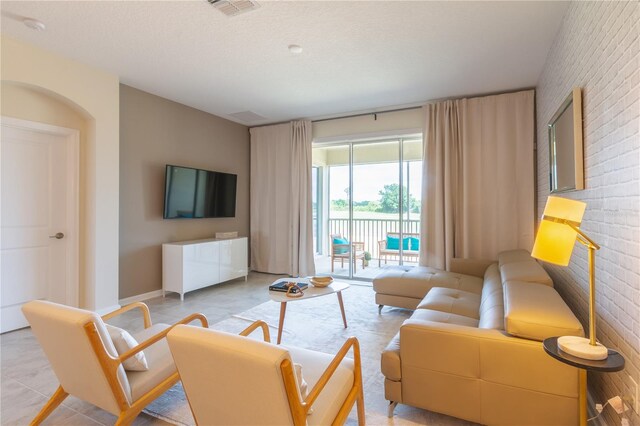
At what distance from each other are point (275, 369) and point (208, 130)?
15.7ft

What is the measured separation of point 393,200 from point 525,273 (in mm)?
2907

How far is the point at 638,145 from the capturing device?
1339 millimetres

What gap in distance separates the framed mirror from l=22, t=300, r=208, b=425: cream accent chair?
2.70 m

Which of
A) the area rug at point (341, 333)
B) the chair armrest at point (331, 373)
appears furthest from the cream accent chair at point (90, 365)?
the chair armrest at point (331, 373)

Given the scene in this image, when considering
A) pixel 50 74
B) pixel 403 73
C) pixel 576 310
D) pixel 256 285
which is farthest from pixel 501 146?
pixel 50 74

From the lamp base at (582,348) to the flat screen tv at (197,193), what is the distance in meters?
4.36

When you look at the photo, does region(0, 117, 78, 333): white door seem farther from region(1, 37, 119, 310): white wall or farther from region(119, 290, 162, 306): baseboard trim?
region(119, 290, 162, 306): baseboard trim

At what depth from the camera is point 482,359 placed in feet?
5.27

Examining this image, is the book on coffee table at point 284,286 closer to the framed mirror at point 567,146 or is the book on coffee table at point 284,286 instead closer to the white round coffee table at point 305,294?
the white round coffee table at point 305,294

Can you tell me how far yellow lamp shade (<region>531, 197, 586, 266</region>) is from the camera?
53.5 inches

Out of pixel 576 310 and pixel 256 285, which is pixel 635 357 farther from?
pixel 256 285

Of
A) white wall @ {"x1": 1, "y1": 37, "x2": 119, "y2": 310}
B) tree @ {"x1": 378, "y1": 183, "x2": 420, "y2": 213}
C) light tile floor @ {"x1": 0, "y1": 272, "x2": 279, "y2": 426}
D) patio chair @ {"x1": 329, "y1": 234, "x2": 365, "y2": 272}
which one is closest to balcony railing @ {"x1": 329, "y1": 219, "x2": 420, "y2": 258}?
Answer: patio chair @ {"x1": 329, "y1": 234, "x2": 365, "y2": 272}

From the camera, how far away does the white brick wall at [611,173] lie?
1.39 metres

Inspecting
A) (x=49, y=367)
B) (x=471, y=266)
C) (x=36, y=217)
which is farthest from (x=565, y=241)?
(x=36, y=217)
